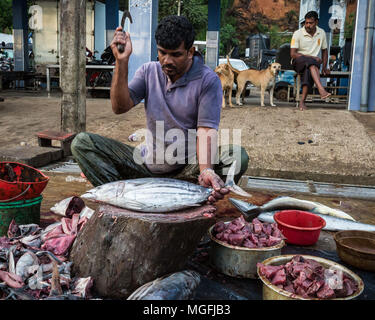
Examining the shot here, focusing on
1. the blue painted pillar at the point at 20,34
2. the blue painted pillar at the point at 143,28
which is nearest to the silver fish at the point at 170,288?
the blue painted pillar at the point at 143,28

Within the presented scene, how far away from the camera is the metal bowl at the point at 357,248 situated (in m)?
2.70

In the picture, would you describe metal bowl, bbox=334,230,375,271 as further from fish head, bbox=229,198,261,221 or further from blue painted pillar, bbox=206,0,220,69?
blue painted pillar, bbox=206,0,220,69

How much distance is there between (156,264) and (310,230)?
4.38 ft

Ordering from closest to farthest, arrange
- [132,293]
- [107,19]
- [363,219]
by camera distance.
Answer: [132,293] → [363,219] → [107,19]

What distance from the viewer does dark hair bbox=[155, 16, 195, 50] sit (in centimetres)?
286

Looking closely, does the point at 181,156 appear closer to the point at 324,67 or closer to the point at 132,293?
the point at 132,293

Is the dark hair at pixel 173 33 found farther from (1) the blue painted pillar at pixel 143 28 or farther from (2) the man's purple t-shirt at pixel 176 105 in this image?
(1) the blue painted pillar at pixel 143 28

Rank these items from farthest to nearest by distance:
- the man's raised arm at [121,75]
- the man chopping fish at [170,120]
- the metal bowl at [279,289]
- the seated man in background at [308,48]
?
the seated man in background at [308,48] → the man chopping fish at [170,120] → the man's raised arm at [121,75] → the metal bowl at [279,289]

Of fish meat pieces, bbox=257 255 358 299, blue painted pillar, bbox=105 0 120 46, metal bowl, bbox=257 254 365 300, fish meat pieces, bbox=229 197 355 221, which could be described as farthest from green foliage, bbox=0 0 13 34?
fish meat pieces, bbox=257 255 358 299

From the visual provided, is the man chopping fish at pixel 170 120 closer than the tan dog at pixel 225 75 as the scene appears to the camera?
Yes

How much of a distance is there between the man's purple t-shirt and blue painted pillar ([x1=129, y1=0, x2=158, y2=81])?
21.4 feet

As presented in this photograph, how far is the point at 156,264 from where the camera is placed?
2.30m

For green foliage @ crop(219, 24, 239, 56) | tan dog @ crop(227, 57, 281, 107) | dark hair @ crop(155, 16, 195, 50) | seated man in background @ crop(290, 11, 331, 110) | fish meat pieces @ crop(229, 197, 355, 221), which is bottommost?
fish meat pieces @ crop(229, 197, 355, 221)
